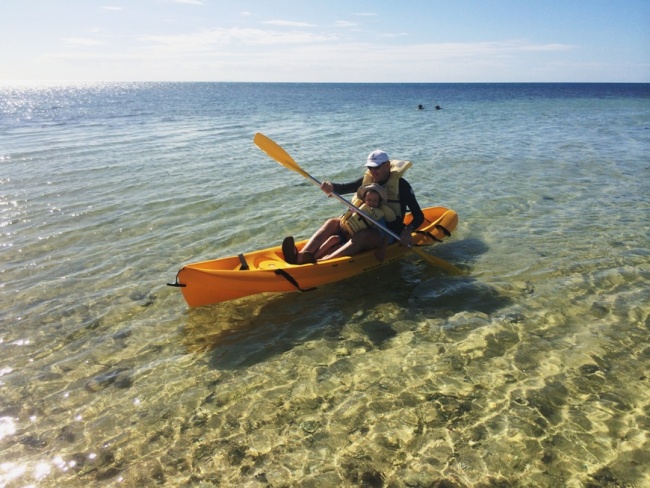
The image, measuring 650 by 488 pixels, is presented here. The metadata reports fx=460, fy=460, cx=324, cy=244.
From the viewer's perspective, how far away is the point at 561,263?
23.4ft

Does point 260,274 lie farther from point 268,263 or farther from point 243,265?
point 268,263

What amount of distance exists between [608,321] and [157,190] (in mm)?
10377

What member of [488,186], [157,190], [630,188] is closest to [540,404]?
[488,186]

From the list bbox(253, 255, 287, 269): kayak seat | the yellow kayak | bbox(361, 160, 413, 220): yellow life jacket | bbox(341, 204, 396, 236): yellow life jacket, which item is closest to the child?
bbox(341, 204, 396, 236): yellow life jacket

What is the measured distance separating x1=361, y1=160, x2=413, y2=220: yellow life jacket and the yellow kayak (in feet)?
1.98

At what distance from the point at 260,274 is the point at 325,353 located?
147 cm

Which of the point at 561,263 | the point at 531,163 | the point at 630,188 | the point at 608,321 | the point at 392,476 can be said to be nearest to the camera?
the point at 392,476

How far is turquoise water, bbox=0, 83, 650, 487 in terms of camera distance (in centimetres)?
376

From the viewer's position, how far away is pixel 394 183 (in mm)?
7137

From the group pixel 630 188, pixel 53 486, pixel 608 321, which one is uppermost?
pixel 630 188

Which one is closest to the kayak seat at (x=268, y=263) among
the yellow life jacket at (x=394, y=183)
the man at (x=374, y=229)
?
the man at (x=374, y=229)

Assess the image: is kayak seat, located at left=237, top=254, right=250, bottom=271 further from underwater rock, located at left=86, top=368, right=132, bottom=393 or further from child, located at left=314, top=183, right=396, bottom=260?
underwater rock, located at left=86, top=368, right=132, bottom=393

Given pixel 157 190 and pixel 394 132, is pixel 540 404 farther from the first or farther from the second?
pixel 394 132

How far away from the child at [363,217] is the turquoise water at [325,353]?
2.00 ft
